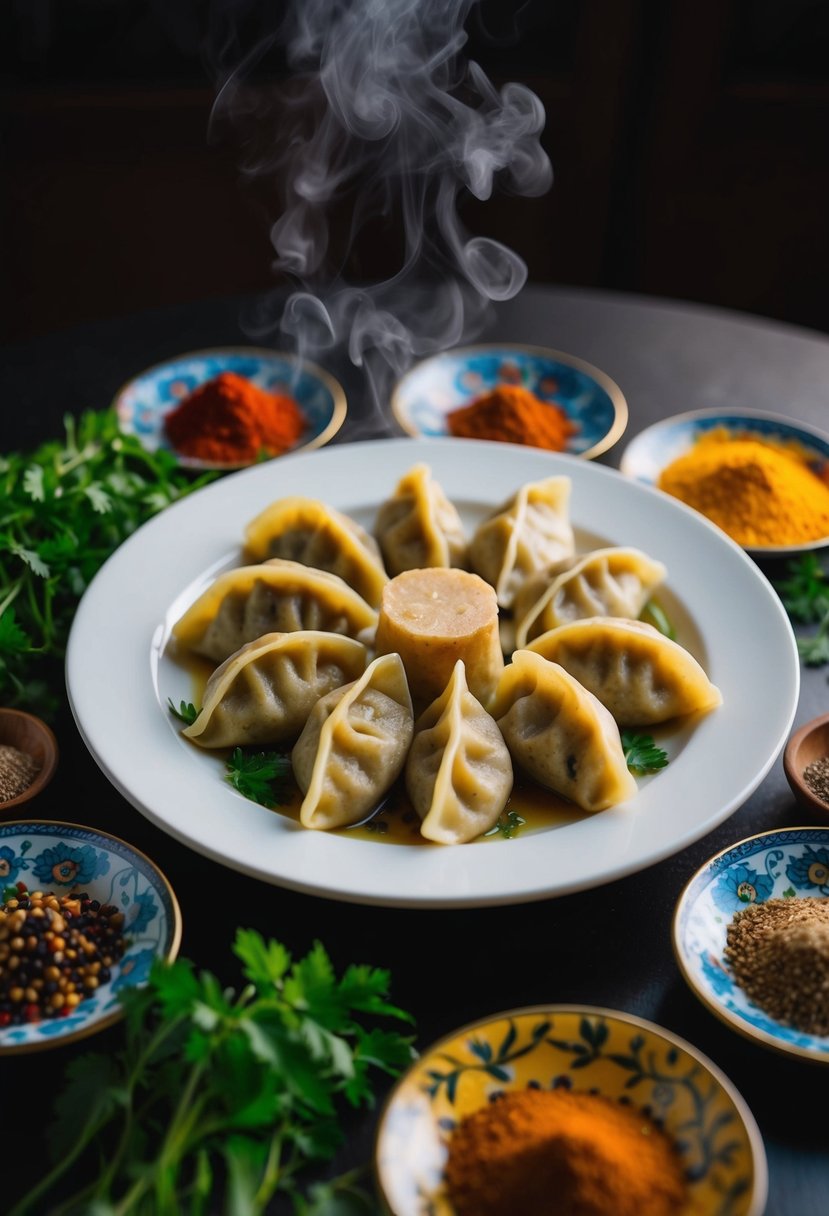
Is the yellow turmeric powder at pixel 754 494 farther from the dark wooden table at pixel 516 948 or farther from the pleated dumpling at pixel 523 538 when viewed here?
the pleated dumpling at pixel 523 538

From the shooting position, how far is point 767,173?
18.9 ft

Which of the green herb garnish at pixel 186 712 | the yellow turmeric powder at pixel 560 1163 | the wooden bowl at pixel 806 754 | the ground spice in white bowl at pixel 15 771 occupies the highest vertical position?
the wooden bowl at pixel 806 754

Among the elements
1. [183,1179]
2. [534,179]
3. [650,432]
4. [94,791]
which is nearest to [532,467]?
[650,432]

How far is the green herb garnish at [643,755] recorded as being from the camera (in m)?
2.45

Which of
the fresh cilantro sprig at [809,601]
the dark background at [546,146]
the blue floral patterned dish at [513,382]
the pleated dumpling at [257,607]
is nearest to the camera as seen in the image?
the pleated dumpling at [257,607]

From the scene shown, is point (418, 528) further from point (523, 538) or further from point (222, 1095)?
point (222, 1095)

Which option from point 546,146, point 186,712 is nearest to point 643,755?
point 186,712

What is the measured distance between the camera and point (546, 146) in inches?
233

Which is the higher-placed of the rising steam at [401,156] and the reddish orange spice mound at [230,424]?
the rising steam at [401,156]

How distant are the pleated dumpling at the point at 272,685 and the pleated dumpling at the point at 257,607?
11cm

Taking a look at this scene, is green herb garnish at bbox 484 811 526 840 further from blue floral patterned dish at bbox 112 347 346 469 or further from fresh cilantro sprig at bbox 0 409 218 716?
blue floral patterned dish at bbox 112 347 346 469

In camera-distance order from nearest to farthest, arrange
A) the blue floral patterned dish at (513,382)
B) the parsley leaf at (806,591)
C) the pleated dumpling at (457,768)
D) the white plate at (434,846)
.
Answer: the white plate at (434,846) → the pleated dumpling at (457,768) → the parsley leaf at (806,591) → the blue floral patterned dish at (513,382)

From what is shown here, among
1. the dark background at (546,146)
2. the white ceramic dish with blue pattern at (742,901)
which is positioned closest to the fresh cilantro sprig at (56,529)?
the white ceramic dish with blue pattern at (742,901)

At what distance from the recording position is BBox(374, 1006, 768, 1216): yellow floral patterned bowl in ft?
5.61
